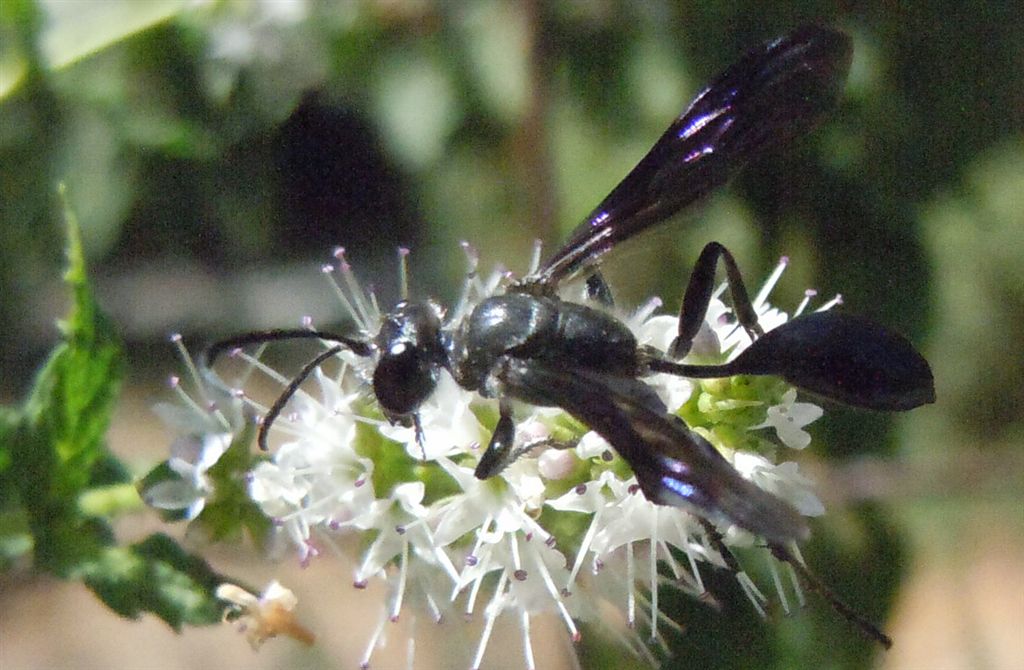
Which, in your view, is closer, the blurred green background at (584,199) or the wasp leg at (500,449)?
the wasp leg at (500,449)

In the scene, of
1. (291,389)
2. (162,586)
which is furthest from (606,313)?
(162,586)

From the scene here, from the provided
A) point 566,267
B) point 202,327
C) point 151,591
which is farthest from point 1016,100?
point 151,591

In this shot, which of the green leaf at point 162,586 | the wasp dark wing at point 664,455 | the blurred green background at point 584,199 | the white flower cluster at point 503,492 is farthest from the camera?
the blurred green background at point 584,199

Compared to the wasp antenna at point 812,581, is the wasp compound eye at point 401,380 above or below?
above

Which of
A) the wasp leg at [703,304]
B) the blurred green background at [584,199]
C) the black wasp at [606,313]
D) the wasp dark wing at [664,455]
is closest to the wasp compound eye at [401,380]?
the black wasp at [606,313]

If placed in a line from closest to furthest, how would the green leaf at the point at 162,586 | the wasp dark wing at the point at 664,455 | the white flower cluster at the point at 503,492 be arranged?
the wasp dark wing at the point at 664,455 → the white flower cluster at the point at 503,492 → the green leaf at the point at 162,586

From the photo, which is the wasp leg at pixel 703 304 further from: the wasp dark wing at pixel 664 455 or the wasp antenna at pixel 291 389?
the wasp antenna at pixel 291 389

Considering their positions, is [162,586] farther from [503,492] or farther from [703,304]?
[703,304]

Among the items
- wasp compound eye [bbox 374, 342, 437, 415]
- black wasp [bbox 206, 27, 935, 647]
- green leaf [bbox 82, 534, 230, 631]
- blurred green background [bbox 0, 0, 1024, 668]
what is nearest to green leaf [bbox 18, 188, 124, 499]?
green leaf [bbox 82, 534, 230, 631]
